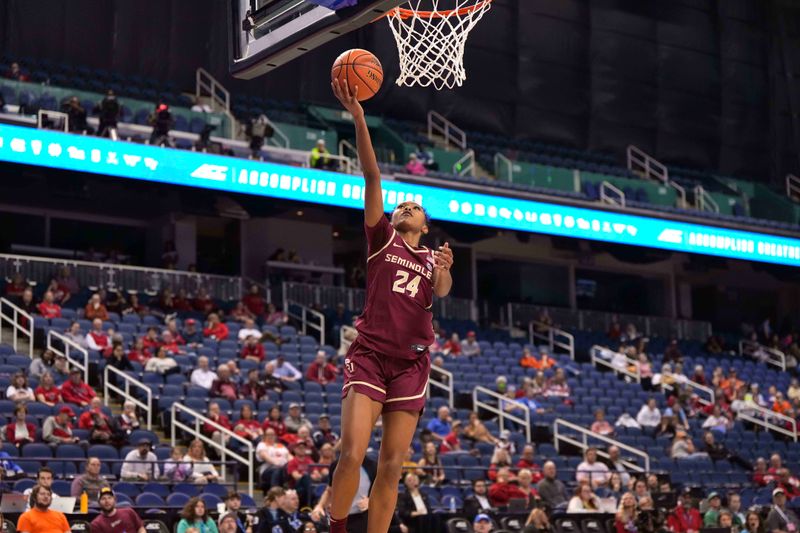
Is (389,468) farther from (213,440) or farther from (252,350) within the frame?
(252,350)

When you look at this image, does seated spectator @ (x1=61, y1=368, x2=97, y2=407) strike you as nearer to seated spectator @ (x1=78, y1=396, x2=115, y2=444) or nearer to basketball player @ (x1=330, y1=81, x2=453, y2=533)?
seated spectator @ (x1=78, y1=396, x2=115, y2=444)

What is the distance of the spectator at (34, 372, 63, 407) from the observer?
1647 cm

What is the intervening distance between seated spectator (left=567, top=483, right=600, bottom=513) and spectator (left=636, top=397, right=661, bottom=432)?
22.7 feet

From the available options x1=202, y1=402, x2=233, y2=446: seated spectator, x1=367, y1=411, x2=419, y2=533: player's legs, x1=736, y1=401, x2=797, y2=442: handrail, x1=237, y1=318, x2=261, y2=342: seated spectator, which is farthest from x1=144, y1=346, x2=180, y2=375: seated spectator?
x1=367, y1=411, x2=419, y2=533: player's legs

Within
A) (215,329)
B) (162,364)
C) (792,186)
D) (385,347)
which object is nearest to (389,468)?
(385,347)

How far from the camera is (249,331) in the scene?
2142 cm

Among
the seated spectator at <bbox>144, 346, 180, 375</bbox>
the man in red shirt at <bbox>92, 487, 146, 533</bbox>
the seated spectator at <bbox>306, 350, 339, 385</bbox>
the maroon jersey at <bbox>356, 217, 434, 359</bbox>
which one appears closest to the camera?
the maroon jersey at <bbox>356, 217, 434, 359</bbox>

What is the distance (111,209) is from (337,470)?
2032cm

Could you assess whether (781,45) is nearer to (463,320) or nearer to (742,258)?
(742,258)

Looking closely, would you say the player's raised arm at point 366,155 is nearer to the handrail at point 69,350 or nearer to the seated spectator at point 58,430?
the seated spectator at point 58,430

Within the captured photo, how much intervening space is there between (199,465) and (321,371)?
4.91 metres

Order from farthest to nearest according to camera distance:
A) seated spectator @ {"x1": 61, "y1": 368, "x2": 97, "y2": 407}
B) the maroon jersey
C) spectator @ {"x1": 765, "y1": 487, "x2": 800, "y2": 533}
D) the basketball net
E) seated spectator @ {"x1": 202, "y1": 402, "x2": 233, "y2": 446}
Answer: seated spectator @ {"x1": 202, "y1": 402, "x2": 233, "y2": 446}
seated spectator @ {"x1": 61, "y1": 368, "x2": 97, "y2": 407}
spectator @ {"x1": 765, "y1": 487, "x2": 800, "y2": 533}
the basketball net
the maroon jersey

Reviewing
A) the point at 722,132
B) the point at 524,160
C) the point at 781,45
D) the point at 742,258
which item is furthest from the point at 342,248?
the point at 781,45

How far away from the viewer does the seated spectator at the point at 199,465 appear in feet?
50.6
